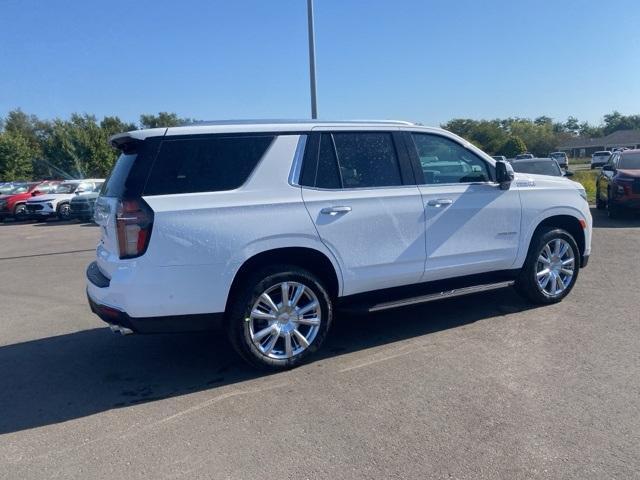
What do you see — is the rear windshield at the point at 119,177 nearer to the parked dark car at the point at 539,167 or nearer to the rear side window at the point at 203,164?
the rear side window at the point at 203,164

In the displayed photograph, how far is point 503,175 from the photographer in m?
5.57

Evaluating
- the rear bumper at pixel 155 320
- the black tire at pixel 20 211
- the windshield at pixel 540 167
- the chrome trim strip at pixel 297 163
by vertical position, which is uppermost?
the chrome trim strip at pixel 297 163

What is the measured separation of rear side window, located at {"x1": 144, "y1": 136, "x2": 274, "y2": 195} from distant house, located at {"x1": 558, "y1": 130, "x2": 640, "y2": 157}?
→ 322 feet

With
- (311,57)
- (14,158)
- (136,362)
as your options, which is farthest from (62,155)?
(136,362)

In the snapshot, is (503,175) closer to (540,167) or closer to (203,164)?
(203,164)

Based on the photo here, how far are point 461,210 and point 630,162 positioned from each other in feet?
37.3

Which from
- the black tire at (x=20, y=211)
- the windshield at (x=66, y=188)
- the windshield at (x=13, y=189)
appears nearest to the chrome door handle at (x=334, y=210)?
the windshield at (x=66, y=188)

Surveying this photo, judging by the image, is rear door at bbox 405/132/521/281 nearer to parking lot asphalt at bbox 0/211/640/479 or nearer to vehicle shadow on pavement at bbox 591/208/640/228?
parking lot asphalt at bbox 0/211/640/479

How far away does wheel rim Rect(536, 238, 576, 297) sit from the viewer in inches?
237

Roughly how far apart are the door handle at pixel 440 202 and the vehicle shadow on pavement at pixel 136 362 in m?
1.26

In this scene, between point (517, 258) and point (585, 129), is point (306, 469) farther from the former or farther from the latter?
point (585, 129)

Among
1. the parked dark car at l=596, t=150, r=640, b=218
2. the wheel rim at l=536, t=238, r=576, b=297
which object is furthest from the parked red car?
the wheel rim at l=536, t=238, r=576, b=297

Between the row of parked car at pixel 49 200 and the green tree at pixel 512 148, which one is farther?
the green tree at pixel 512 148

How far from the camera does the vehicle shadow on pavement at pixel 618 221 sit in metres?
12.6
